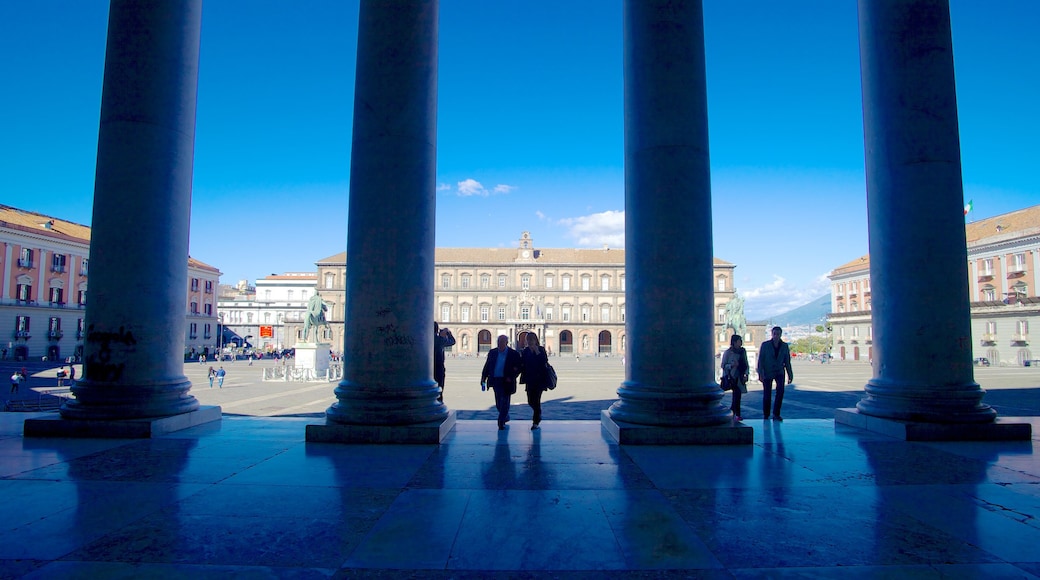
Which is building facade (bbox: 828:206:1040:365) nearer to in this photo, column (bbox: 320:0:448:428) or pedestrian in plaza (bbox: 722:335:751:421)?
pedestrian in plaza (bbox: 722:335:751:421)

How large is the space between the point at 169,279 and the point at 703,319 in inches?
284

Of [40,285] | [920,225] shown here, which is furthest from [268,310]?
[920,225]

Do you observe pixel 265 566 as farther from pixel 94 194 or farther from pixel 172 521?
pixel 94 194

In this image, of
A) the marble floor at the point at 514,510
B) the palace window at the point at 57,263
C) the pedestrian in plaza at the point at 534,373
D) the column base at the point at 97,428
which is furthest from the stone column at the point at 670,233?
the palace window at the point at 57,263

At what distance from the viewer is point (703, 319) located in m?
7.42

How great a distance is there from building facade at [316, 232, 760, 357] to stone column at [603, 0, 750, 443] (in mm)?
86698

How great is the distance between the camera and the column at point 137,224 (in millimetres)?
7598

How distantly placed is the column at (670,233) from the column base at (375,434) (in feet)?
7.95

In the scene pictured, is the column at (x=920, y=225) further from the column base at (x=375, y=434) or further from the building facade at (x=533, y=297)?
the building facade at (x=533, y=297)

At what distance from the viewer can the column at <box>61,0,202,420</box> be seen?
7598 millimetres

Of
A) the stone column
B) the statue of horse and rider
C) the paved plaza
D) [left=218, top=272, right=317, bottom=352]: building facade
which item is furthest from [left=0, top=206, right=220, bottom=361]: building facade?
the stone column

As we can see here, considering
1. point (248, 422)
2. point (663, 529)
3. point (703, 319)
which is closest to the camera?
point (663, 529)

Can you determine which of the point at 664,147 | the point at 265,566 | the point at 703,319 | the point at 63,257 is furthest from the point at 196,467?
the point at 63,257

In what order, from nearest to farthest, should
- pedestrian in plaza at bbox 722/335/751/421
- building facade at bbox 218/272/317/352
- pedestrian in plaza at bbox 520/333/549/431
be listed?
pedestrian in plaza at bbox 520/333/549/431, pedestrian in plaza at bbox 722/335/751/421, building facade at bbox 218/272/317/352
